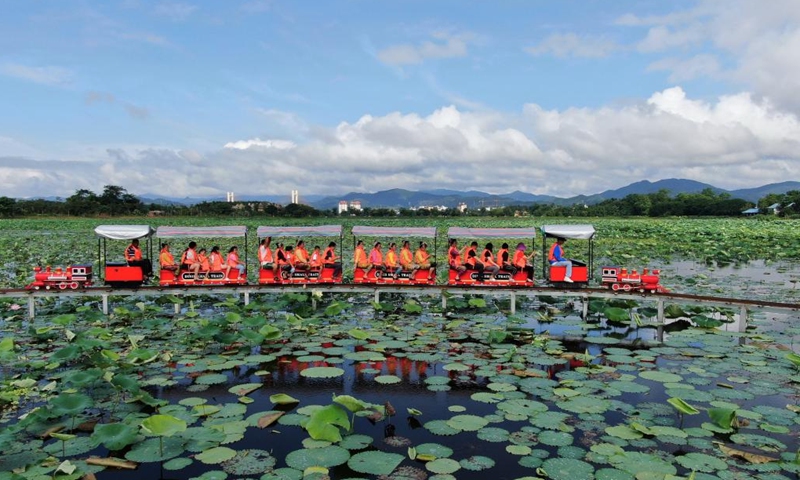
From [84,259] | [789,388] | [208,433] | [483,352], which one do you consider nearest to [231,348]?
[208,433]

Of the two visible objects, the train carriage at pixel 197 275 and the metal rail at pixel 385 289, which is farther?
the train carriage at pixel 197 275

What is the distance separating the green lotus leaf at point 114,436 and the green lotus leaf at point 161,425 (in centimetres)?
58

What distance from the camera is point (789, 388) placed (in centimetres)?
847

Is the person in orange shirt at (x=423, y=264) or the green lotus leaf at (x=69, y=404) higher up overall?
the person in orange shirt at (x=423, y=264)

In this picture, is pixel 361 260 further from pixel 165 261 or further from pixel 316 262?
pixel 165 261

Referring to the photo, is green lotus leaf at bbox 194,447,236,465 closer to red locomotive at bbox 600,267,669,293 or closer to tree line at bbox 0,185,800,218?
red locomotive at bbox 600,267,669,293

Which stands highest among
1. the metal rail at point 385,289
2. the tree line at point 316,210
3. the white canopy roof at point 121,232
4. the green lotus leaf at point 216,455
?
the tree line at point 316,210

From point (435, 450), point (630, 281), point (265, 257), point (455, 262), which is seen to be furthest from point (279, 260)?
point (435, 450)

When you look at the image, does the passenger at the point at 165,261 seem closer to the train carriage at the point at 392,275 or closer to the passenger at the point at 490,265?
the train carriage at the point at 392,275

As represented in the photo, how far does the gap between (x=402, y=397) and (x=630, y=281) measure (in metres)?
8.12

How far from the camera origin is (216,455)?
6199mm

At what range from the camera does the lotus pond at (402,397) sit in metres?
6.10

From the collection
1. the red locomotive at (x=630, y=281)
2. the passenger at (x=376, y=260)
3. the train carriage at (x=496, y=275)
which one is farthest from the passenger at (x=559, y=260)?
the passenger at (x=376, y=260)

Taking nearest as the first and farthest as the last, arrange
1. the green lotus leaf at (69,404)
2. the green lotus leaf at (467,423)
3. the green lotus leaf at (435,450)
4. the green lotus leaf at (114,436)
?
the green lotus leaf at (114,436) → the green lotus leaf at (435,450) → the green lotus leaf at (69,404) → the green lotus leaf at (467,423)
